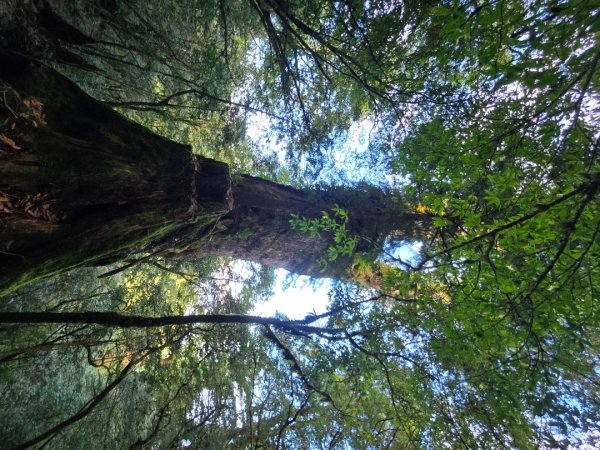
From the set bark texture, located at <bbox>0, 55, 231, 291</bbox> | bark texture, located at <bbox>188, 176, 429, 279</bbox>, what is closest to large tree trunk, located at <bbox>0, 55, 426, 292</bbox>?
bark texture, located at <bbox>0, 55, 231, 291</bbox>

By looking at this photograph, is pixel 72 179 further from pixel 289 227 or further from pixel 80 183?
pixel 289 227

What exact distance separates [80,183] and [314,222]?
13.2ft

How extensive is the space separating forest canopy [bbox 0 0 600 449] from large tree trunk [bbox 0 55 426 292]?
0.03 meters

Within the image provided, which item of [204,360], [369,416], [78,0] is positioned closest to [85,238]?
[204,360]

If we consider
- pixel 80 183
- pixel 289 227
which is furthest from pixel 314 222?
pixel 80 183

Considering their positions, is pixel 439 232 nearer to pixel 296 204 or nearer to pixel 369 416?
pixel 296 204

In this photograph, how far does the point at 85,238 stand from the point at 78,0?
16.3ft

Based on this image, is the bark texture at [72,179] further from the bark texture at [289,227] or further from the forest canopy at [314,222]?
the bark texture at [289,227]

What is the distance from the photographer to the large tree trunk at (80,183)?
3652mm

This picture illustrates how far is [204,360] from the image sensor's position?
783cm

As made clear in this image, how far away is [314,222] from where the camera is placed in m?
6.86

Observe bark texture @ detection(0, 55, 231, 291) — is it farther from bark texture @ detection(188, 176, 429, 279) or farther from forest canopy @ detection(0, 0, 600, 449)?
bark texture @ detection(188, 176, 429, 279)

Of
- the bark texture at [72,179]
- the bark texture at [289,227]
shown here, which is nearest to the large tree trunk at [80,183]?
the bark texture at [72,179]

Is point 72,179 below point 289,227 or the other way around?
the other way around
